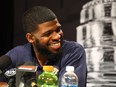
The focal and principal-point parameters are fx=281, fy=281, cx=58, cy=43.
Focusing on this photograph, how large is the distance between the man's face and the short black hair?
0.03 m

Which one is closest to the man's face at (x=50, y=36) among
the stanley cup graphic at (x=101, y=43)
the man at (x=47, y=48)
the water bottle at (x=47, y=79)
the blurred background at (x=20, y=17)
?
the man at (x=47, y=48)

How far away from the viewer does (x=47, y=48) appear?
1479 mm

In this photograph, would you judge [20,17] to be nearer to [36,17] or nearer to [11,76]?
[36,17]

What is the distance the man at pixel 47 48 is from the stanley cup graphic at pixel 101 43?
73cm

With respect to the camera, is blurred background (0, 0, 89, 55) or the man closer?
the man

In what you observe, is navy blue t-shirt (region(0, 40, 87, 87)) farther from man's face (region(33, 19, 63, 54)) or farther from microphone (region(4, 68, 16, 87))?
microphone (region(4, 68, 16, 87))

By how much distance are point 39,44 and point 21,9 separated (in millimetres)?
1405

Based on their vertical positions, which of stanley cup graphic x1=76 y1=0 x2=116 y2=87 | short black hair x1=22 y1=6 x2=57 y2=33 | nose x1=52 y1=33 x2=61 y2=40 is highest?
short black hair x1=22 y1=6 x2=57 y2=33

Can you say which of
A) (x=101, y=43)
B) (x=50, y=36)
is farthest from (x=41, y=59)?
(x=101, y=43)

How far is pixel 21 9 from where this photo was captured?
2.85m

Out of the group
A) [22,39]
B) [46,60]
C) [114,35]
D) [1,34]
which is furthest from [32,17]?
[1,34]

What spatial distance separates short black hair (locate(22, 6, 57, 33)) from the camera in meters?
1.44

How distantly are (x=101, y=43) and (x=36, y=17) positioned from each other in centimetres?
93

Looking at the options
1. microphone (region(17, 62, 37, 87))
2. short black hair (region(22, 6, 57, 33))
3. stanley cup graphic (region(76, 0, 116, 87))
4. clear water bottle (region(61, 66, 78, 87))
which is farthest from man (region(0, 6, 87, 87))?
stanley cup graphic (region(76, 0, 116, 87))
